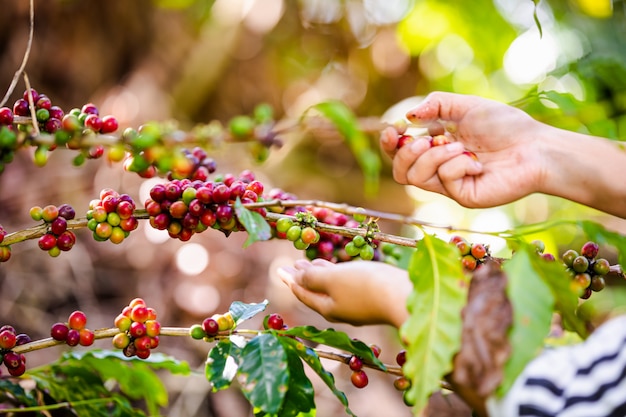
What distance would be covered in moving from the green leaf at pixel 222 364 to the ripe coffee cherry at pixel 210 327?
0.02 metres

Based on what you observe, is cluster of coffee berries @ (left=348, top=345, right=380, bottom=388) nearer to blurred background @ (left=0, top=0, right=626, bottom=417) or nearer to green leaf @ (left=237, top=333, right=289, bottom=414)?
green leaf @ (left=237, top=333, right=289, bottom=414)

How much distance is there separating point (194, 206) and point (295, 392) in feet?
0.97

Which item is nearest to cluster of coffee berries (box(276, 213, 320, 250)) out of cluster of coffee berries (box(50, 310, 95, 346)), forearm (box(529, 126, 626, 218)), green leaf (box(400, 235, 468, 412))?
green leaf (box(400, 235, 468, 412))

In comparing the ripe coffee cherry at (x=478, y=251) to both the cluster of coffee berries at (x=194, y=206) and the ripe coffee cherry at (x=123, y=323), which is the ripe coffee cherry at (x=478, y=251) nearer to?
the cluster of coffee berries at (x=194, y=206)

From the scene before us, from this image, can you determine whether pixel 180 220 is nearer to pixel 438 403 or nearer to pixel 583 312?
pixel 583 312

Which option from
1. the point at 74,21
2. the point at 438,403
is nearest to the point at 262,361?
the point at 438,403

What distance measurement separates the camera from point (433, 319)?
24.1 inches

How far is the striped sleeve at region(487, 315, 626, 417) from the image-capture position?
0.62 meters

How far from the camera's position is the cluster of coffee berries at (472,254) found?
2.81 ft

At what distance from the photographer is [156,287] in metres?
2.20

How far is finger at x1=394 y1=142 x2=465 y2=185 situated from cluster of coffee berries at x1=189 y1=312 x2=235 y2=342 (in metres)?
0.40

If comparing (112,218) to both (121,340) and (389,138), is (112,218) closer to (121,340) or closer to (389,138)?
(121,340)

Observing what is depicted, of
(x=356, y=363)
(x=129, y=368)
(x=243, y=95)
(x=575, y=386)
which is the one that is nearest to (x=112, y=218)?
(x=129, y=368)

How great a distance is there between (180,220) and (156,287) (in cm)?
144
